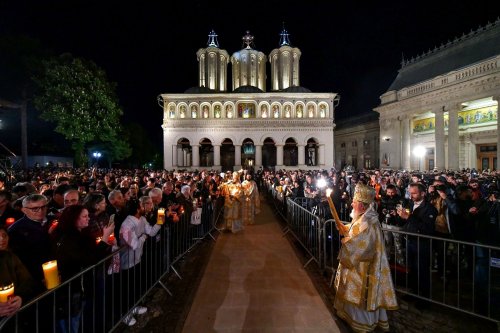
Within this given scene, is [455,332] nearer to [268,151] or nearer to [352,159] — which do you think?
[268,151]

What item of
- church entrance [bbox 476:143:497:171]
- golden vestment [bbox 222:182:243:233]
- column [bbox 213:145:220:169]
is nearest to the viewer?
golden vestment [bbox 222:182:243:233]

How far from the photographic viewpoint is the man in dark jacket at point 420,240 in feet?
15.6

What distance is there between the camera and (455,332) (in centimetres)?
403

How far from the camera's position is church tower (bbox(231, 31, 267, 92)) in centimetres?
5109

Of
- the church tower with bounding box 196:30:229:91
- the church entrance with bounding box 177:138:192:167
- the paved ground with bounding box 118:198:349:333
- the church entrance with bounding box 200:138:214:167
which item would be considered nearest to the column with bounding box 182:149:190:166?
the church entrance with bounding box 177:138:192:167

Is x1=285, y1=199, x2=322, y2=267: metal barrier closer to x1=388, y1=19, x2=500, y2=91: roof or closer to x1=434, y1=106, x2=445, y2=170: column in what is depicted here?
x1=434, y1=106, x2=445, y2=170: column

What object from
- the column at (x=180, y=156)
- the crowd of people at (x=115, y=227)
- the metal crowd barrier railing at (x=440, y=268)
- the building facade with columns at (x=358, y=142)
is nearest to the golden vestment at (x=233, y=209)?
the crowd of people at (x=115, y=227)

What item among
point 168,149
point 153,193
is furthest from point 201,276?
point 168,149

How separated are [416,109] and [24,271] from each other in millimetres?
37975

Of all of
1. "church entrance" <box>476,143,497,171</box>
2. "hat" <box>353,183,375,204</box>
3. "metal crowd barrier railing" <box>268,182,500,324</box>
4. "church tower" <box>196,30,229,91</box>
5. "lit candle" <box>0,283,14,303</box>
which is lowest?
"metal crowd barrier railing" <box>268,182,500,324</box>

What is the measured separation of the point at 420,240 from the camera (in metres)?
4.80

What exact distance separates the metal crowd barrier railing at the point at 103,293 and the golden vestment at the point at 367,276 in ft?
9.92

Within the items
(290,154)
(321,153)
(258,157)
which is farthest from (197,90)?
(321,153)

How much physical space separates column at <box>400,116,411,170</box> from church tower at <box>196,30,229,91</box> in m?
29.4
